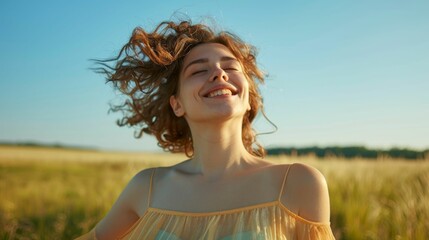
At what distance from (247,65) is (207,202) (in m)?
1.00

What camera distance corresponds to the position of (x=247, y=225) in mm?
2137

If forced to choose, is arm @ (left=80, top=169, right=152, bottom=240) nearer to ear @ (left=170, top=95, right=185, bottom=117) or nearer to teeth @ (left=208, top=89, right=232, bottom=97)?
ear @ (left=170, top=95, right=185, bottom=117)

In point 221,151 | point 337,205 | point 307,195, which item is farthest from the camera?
point 337,205

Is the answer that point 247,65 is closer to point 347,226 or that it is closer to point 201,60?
point 201,60

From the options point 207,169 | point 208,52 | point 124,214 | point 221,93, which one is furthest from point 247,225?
point 208,52

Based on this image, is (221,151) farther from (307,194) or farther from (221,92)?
(307,194)

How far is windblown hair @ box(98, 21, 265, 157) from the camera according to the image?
2779 mm

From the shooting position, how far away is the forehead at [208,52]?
2586 millimetres

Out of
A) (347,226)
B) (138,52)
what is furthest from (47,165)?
(138,52)

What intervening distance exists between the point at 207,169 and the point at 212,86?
0.47m

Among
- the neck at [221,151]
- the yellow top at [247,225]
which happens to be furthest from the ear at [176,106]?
the yellow top at [247,225]

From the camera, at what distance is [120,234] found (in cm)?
269

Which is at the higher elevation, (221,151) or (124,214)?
(221,151)

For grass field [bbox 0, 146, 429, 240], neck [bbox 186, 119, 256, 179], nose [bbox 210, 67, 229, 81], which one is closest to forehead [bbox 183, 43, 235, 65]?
nose [bbox 210, 67, 229, 81]
